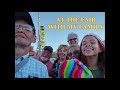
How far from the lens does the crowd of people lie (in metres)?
7.14

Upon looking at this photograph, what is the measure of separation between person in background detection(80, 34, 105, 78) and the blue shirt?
643mm

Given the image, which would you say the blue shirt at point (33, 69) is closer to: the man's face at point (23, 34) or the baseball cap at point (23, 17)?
the man's face at point (23, 34)

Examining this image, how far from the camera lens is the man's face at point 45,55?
7.14 m

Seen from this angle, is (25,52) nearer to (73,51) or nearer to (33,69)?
(33,69)

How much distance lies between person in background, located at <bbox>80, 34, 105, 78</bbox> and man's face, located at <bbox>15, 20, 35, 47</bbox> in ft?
2.77

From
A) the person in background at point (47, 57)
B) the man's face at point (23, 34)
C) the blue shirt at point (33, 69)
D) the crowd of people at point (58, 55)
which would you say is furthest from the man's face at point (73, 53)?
the man's face at point (23, 34)

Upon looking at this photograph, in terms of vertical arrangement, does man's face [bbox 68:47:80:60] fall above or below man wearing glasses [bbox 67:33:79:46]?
below

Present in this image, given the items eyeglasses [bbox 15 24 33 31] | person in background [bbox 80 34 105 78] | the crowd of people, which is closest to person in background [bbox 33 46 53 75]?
the crowd of people

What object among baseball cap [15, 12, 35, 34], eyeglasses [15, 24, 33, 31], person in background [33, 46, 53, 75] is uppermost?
baseball cap [15, 12, 35, 34]

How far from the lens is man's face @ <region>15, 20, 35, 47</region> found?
280 inches

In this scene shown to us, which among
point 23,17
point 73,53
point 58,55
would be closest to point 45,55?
point 58,55

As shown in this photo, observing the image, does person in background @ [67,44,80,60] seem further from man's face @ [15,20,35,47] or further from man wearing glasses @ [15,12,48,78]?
man's face @ [15,20,35,47]

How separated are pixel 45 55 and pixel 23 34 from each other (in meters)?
0.49
